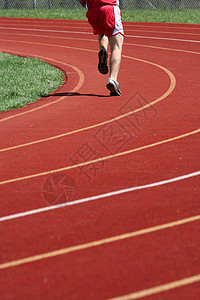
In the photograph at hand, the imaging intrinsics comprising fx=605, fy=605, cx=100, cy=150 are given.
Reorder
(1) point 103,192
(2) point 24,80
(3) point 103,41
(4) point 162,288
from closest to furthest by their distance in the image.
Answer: (4) point 162,288 < (1) point 103,192 < (3) point 103,41 < (2) point 24,80

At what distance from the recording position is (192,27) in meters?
18.2

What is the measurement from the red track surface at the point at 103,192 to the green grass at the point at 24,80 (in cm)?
29

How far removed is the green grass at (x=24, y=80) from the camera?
8.56 metres

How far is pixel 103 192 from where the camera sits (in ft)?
15.7

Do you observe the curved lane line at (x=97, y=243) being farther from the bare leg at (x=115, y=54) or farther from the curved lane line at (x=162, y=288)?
the bare leg at (x=115, y=54)

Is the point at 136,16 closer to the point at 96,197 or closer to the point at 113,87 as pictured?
the point at 113,87

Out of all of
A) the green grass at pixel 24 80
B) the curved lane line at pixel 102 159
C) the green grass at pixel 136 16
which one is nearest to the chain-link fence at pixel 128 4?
the green grass at pixel 136 16

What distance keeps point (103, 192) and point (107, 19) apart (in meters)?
3.93

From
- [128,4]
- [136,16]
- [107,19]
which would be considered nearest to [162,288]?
[107,19]

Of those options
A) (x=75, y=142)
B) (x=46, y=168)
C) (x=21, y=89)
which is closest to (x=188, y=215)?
(x=46, y=168)

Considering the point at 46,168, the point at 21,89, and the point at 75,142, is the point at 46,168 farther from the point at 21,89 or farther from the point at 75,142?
the point at 21,89

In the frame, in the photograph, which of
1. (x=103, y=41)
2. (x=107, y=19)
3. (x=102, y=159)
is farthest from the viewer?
(x=103, y=41)

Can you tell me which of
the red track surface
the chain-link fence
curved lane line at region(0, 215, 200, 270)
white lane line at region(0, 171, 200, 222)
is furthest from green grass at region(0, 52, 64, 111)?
the chain-link fence

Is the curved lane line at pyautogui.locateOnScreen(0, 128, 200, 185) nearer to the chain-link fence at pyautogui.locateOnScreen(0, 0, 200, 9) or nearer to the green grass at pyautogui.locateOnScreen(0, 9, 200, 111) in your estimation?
the green grass at pyautogui.locateOnScreen(0, 9, 200, 111)
